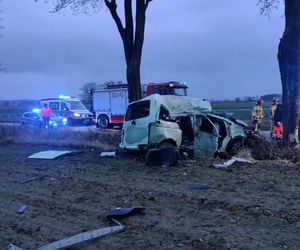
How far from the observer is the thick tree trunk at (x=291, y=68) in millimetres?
14211

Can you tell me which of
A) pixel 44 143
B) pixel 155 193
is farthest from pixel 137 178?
pixel 44 143

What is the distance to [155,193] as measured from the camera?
9.32 m

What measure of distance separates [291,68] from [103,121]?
2374 centimetres

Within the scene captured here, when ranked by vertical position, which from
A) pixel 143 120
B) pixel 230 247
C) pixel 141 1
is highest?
pixel 141 1

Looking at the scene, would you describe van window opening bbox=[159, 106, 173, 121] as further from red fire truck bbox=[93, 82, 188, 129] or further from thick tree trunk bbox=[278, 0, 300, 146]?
red fire truck bbox=[93, 82, 188, 129]

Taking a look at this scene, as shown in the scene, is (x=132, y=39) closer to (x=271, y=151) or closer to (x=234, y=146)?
(x=234, y=146)

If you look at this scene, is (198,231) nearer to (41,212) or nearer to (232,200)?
(232,200)

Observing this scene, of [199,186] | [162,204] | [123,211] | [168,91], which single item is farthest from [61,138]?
[123,211]

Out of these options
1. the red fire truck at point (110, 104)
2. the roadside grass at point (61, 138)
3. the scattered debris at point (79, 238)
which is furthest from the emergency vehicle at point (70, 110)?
the scattered debris at point (79, 238)

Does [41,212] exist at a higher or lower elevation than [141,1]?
lower

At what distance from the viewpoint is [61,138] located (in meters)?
20.7

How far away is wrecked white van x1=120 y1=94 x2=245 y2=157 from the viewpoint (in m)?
14.3

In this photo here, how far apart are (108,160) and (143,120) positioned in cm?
154

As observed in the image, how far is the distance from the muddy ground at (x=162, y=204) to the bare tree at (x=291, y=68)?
2.47 m
